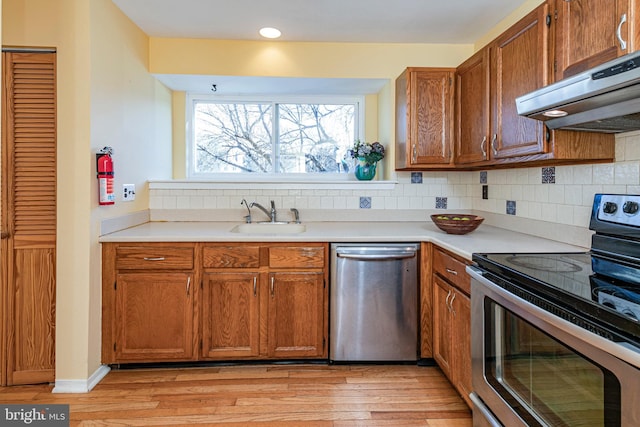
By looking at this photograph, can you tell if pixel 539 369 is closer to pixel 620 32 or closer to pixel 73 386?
pixel 620 32

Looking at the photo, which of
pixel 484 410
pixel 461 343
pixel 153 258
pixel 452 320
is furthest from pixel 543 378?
pixel 153 258

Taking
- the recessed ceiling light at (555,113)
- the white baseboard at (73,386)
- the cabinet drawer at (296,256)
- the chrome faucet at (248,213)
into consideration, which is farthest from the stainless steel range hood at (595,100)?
the white baseboard at (73,386)

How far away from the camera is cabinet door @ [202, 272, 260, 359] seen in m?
2.33

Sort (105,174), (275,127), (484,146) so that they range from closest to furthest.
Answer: (105,174) → (484,146) → (275,127)

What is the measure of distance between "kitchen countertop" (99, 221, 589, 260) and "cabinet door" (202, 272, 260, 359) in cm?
28

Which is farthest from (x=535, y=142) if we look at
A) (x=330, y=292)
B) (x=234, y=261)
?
(x=234, y=261)

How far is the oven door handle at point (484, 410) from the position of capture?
1.48 meters

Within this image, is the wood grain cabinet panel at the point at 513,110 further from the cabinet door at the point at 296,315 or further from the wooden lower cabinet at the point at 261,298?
the cabinet door at the point at 296,315

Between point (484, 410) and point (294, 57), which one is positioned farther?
point (294, 57)

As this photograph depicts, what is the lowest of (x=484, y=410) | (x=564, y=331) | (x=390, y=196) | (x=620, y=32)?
(x=484, y=410)

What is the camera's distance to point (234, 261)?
2326 mm

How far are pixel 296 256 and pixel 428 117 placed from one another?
53.1 inches

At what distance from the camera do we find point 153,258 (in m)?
2.29

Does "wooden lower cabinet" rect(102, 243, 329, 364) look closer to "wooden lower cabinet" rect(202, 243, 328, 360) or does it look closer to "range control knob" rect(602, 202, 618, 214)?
"wooden lower cabinet" rect(202, 243, 328, 360)
